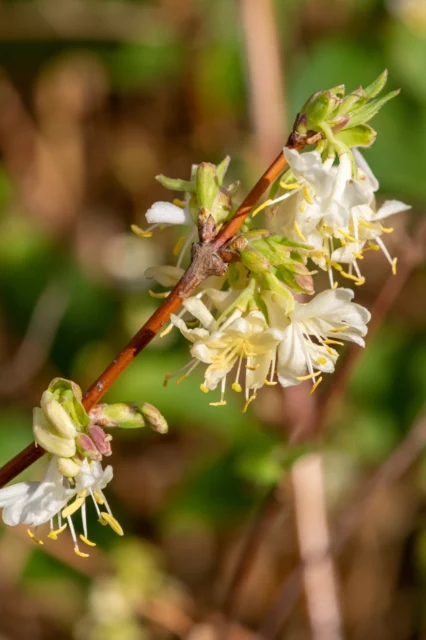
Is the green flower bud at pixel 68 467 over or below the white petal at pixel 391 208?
over

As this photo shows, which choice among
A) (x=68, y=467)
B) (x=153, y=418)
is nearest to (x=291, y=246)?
(x=153, y=418)

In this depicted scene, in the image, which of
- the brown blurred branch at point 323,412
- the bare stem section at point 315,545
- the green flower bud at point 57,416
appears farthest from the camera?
the bare stem section at point 315,545

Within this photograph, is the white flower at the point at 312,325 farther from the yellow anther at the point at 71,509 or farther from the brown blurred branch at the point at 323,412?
the brown blurred branch at the point at 323,412

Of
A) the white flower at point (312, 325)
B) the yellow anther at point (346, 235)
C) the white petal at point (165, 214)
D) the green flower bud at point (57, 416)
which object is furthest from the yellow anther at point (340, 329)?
the green flower bud at point (57, 416)

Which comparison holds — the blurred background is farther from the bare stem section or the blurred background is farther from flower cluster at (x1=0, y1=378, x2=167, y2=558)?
flower cluster at (x1=0, y1=378, x2=167, y2=558)

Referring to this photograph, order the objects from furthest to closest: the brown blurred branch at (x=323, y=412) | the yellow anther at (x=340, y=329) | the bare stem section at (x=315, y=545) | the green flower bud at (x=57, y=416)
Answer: the bare stem section at (x=315, y=545)
the brown blurred branch at (x=323, y=412)
the yellow anther at (x=340, y=329)
the green flower bud at (x=57, y=416)

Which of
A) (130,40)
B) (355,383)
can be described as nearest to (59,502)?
(355,383)

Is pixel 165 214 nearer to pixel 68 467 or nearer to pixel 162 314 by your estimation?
pixel 162 314

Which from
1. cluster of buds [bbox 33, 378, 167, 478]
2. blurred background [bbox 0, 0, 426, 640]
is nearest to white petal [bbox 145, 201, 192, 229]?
cluster of buds [bbox 33, 378, 167, 478]

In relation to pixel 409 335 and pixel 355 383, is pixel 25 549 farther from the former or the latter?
pixel 409 335
